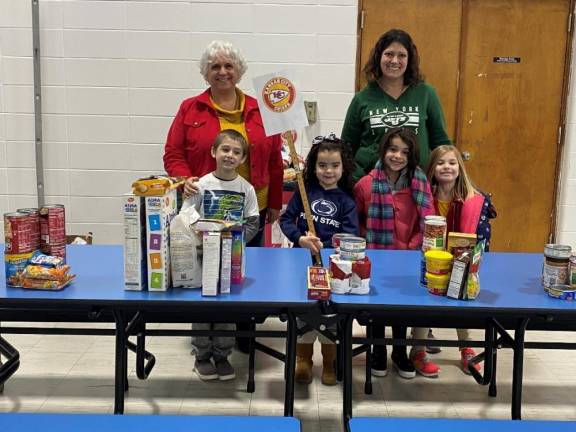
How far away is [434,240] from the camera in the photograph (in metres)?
1.88

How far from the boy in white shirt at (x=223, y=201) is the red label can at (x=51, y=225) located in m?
0.62

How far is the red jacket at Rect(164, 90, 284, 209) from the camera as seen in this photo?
9.09 feet

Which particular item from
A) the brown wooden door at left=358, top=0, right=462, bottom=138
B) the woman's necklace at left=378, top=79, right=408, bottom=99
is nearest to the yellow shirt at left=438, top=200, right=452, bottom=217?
the woman's necklace at left=378, top=79, right=408, bottom=99

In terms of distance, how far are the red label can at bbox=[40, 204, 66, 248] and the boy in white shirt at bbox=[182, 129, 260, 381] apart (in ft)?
2.03

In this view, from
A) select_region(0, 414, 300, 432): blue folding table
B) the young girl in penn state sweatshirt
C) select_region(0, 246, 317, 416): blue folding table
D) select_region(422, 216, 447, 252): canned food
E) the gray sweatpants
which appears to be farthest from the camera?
the gray sweatpants

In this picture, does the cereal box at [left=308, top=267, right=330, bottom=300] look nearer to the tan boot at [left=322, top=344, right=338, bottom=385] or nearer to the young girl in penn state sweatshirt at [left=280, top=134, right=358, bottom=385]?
the young girl in penn state sweatshirt at [left=280, top=134, right=358, bottom=385]

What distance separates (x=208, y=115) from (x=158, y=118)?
1.43 metres

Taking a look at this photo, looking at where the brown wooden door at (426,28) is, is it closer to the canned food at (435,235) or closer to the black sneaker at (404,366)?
the black sneaker at (404,366)

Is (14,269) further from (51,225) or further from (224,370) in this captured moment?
(224,370)

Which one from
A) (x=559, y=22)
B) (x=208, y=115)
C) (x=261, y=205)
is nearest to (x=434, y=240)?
(x=261, y=205)

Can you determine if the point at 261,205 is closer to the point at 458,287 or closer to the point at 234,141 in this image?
the point at 234,141

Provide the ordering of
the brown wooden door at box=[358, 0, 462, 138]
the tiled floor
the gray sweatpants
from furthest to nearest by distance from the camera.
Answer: the brown wooden door at box=[358, 0, 462, 138] → the gray sweatpants → the tiled floor

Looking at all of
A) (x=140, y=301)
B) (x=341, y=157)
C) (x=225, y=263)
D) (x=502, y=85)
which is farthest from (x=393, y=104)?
(x=140, y=301)

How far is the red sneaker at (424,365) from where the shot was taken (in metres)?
2.73
